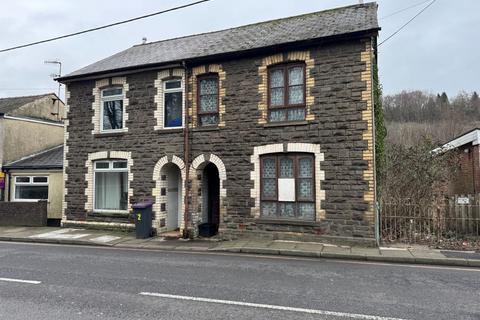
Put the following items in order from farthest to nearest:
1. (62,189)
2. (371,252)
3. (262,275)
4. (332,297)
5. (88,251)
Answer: (62,189), (88,251), (371,252), (262,275), (332,297)

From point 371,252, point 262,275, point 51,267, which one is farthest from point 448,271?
point 51,267

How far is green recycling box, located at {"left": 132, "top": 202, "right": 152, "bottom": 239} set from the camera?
1250cm

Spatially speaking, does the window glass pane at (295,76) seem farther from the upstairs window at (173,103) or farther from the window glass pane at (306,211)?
the upstairs window at (173,103)

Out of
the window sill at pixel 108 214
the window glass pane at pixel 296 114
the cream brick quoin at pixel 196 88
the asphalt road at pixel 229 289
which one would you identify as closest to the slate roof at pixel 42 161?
the window sill at pixel 108 214

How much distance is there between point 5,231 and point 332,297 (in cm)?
1382

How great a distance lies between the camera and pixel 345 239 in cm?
1048

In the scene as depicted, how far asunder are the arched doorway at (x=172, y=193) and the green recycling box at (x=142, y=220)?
1.06m

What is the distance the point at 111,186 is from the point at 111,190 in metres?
0.16

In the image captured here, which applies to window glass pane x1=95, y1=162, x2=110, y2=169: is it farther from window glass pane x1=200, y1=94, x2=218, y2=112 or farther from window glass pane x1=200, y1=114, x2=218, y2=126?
window glass pane x1=200, y1=94, x2=218, y2=112

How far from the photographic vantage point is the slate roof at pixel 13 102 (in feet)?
61.7

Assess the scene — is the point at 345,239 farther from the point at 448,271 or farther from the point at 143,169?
the point at 143,169

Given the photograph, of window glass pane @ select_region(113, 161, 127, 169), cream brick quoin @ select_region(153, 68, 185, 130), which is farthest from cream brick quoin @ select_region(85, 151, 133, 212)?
cream brick quoin @ select_region(153, 68, 185, 130)

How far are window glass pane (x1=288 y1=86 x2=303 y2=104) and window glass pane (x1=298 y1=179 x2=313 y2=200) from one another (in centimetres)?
260

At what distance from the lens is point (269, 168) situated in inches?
466
